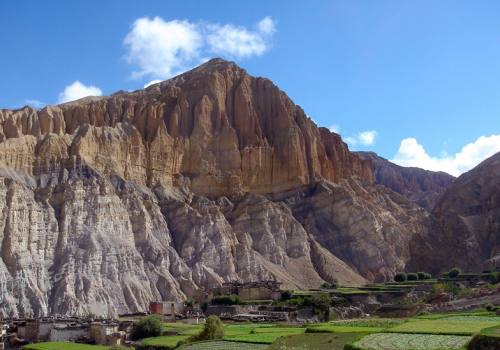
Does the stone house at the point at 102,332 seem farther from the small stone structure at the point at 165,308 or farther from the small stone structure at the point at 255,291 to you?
the small stone structure at the point at 255,291

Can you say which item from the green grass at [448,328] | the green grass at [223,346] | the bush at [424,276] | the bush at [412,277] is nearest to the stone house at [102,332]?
the green grass at [223,346]

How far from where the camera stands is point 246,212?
5684 inches

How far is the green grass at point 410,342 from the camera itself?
31094 millimetres

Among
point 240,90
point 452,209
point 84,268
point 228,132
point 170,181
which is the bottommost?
point 84,268

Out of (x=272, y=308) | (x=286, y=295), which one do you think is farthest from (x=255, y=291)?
(x=272, y=308)

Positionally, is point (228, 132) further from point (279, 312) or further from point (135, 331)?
point (135, 331)

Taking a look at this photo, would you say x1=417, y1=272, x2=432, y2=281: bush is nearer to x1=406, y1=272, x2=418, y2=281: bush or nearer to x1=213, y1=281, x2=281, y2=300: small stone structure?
x1=406, y1=272, x2=418, y2=281: bush

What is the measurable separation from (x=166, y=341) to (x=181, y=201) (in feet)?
282

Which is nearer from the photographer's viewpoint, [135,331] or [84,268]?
[135,331]

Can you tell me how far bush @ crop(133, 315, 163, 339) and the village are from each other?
2.41ft

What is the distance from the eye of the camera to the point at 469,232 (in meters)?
123

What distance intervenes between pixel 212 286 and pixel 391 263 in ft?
131

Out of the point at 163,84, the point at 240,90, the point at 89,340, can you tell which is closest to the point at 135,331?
the point at 89,340

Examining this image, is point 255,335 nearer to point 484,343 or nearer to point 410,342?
point 410,342
